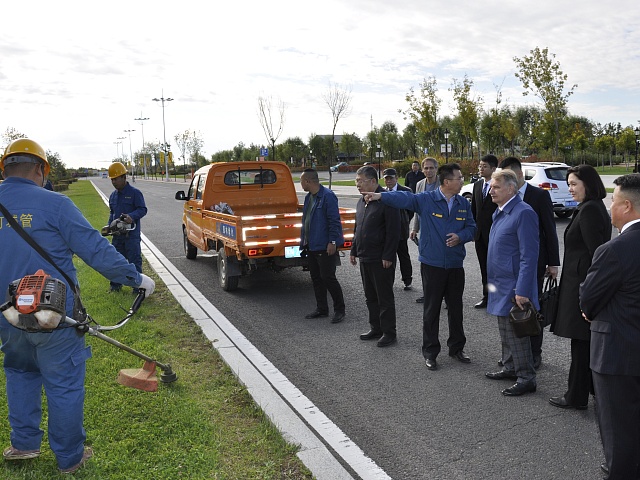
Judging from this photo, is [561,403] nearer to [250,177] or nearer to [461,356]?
[461,356]

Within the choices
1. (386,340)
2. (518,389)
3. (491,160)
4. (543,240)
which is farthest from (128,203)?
(518,389)

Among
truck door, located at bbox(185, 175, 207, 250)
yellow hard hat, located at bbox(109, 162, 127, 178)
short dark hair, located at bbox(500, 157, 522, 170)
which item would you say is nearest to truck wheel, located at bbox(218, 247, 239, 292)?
truck door, located at bbox(185, 175, 207, 250)

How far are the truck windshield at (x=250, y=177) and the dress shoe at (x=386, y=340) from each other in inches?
215

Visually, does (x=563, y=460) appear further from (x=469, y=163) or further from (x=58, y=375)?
(x=469, y=163)

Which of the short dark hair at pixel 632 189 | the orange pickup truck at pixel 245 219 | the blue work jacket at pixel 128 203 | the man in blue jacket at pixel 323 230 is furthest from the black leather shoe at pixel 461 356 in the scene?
the blue work jacket at pixel 128 203

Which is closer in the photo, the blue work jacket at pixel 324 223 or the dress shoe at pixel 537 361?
the dress shoe at pixel 537 361

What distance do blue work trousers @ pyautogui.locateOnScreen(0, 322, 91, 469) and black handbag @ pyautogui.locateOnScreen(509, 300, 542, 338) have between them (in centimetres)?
309

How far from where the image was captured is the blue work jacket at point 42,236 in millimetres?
3342

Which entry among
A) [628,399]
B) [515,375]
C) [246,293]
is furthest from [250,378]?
[246,293]

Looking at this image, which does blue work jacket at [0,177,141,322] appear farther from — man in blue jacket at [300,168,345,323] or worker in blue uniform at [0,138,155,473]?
man in blue jacket at [300,168,345,323]

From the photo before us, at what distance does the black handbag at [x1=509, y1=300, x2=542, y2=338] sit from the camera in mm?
4391

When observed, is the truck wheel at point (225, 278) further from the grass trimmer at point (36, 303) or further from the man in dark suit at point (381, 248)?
the grass trimmer at point (36, 303)

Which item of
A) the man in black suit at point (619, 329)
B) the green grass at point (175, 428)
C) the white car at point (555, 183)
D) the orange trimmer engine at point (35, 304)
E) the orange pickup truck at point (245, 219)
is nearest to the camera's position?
the man in black suit at point (619, 329)

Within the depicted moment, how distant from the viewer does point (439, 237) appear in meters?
5.31
